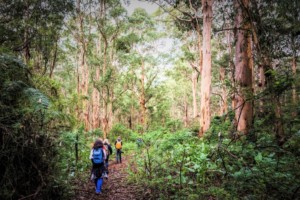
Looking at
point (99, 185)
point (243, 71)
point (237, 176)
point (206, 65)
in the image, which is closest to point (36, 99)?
point (99, 185)

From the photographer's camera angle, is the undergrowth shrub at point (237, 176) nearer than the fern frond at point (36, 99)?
No

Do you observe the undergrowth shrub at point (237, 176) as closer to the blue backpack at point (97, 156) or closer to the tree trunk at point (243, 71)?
the blue backpack at point (97, 156)

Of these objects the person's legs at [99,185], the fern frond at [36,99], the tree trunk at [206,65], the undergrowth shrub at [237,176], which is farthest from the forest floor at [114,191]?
the tree trunk at [206,65]

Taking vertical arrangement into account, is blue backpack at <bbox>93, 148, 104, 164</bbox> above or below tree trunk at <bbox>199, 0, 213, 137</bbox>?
below

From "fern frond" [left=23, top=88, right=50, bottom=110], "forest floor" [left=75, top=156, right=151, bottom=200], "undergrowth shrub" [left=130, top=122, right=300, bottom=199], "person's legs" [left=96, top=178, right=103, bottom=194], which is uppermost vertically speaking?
"fern frond" [left=23, top=88, right=50, bottom=110]

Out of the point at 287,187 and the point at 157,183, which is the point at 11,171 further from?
the point at 287,187

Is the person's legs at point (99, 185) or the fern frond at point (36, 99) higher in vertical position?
the fern frond at point (36, 99)

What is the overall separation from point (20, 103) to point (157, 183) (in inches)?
147

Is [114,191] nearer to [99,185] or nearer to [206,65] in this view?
[99,185]

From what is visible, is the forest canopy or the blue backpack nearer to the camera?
the forest canopy

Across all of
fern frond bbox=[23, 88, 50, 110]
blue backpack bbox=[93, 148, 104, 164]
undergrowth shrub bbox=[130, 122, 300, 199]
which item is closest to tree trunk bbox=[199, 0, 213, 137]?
undergrowth shrub bbox=[130, 122, 300, 199]

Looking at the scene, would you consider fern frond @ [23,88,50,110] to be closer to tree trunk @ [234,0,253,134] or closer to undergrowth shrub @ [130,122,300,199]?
undergrowth shrub @ [130,122,300,199]

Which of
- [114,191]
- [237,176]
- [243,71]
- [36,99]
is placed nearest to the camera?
[36,99]

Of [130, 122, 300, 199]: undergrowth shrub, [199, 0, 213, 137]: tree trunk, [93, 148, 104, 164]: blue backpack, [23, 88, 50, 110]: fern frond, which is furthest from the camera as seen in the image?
[199, 0, 213, 137]: tree trunk
